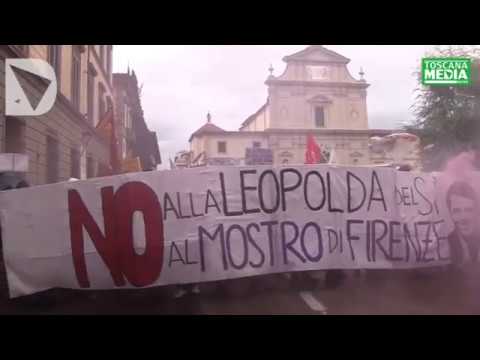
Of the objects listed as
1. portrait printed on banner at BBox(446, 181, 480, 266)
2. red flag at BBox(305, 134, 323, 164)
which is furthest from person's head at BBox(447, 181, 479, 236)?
red flag at BBox(305, 134, 323, 164)

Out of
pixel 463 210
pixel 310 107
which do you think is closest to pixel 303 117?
pixel 310 107

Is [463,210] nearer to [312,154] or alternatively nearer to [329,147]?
[312,154]

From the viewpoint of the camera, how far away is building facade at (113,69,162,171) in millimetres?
23992

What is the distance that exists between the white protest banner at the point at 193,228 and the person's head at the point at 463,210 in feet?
3.61

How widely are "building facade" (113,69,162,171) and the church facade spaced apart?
476cm

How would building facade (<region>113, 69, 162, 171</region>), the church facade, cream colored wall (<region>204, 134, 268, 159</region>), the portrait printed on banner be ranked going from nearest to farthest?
the portrait printed on banner
building facade (<region>113, 69, 162, 171</region>)
cream colored wall (<region>204, 134, 268, 159</region>)
the church facade

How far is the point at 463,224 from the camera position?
6211 millimetres

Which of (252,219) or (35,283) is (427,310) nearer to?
(252,219)

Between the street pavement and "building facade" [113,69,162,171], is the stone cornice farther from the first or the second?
the street pavement

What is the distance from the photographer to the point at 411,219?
5930 mm

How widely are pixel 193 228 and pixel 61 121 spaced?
854 centimetres
